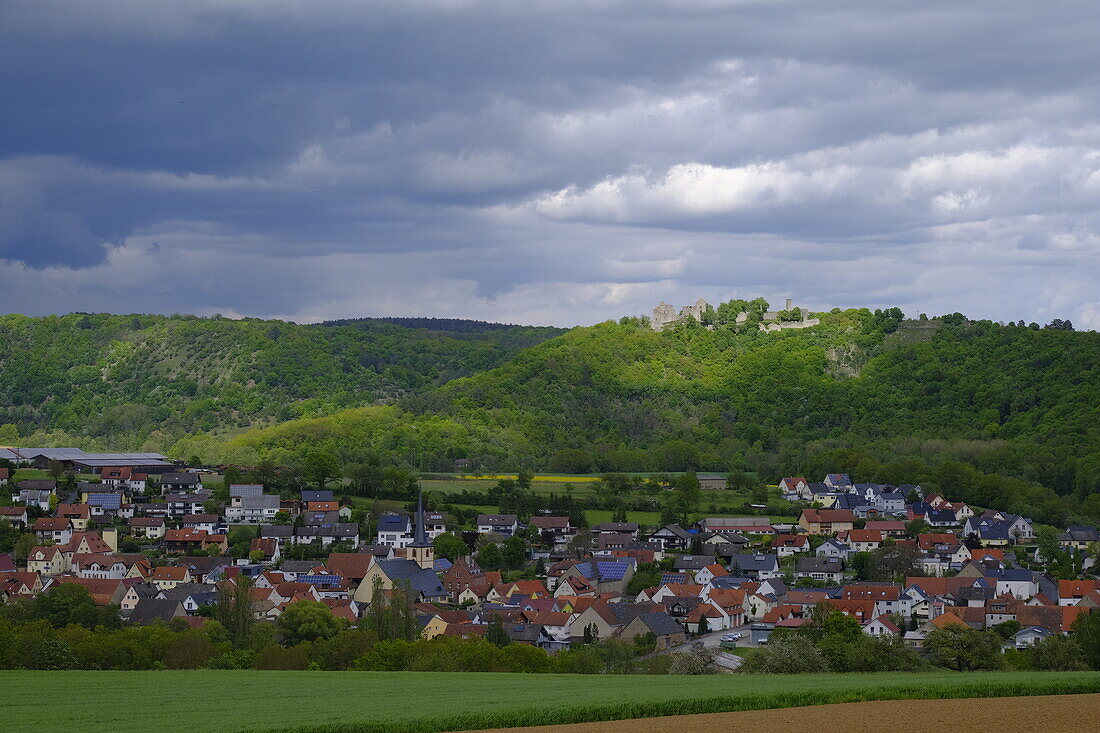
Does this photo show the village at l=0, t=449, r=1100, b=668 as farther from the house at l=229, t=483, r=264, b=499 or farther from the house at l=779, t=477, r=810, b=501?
the house at l=779, t=477, r=810, b=501

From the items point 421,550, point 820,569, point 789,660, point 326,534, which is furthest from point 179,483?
point 789,660

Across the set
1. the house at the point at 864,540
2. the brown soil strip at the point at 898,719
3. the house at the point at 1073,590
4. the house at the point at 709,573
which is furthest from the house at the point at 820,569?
the brown soil strip at the point at 898,719

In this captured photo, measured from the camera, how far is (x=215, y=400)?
136 meters

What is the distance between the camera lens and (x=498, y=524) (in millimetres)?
67750

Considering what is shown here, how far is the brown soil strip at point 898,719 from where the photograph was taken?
19184 millimetres

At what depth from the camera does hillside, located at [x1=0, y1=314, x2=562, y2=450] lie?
131875mm

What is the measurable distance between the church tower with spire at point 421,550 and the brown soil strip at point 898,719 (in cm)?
3792

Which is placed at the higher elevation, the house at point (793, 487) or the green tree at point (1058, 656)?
the house at point (793, 487)

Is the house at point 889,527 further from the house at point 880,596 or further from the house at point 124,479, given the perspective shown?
the house at point 124,479

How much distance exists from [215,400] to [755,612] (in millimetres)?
94465

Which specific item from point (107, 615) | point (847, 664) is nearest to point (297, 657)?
point (107, 615)

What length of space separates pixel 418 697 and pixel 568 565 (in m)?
35.1

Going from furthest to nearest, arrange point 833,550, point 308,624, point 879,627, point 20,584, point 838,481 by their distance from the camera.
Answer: point 838,481 < point 833,550 < point 20,584 < point 879,627 < point 308,624

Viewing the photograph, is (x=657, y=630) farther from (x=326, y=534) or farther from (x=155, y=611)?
(x=326, y=534)
